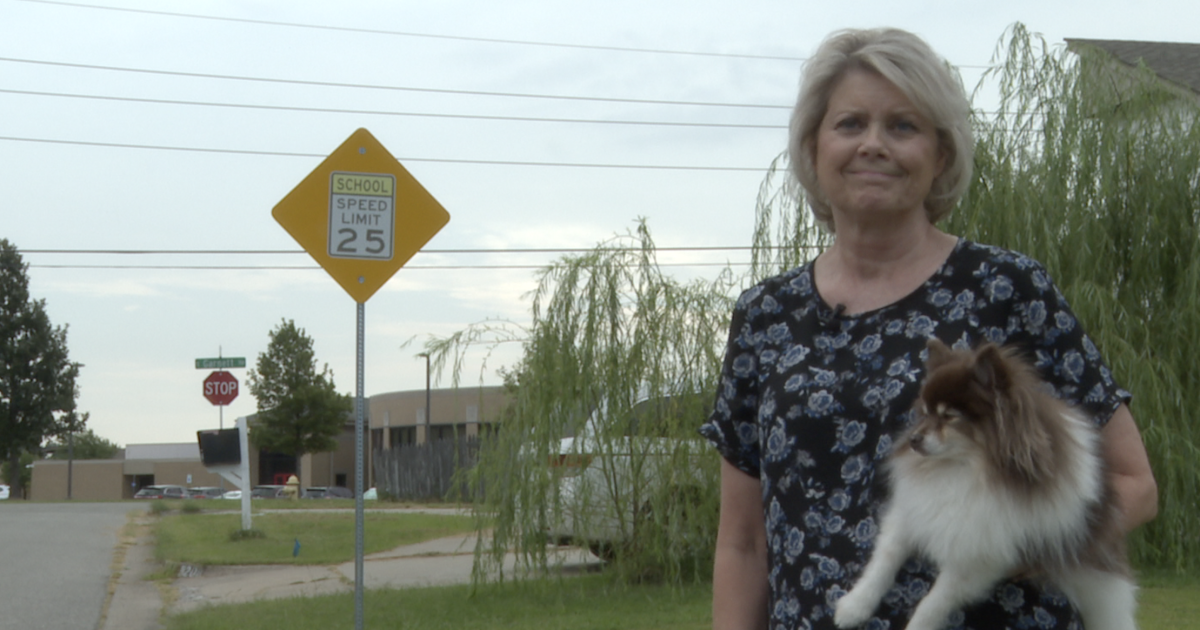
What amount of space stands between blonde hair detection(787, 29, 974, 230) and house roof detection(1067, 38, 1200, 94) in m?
13.9

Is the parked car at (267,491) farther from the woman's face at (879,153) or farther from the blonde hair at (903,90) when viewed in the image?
the woman's face at (879,153)

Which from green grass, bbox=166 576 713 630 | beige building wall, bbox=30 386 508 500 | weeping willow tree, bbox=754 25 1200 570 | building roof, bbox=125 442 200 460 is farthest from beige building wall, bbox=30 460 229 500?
weeping willow tree, bbox=754 25 1200 570

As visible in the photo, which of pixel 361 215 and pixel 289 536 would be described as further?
pixel 289 536

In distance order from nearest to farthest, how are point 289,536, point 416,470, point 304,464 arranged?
point 289,536
point 416,470
point 304,464

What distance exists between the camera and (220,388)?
75.8 ft

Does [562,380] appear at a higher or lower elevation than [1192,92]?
lower

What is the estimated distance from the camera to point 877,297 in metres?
2.23

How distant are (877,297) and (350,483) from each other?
88.9 m

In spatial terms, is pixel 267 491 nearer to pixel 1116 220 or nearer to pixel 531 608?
pixel 531 608

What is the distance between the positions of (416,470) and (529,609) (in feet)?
94.3

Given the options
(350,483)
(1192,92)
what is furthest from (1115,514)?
(350,483)

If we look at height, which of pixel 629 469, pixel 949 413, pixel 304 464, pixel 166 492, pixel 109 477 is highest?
pixel 949 413

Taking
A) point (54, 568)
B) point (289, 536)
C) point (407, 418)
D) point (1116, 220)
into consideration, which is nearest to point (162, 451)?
point (407, 418)

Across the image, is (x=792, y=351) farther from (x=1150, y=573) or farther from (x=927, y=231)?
(x=1150, y=573)
